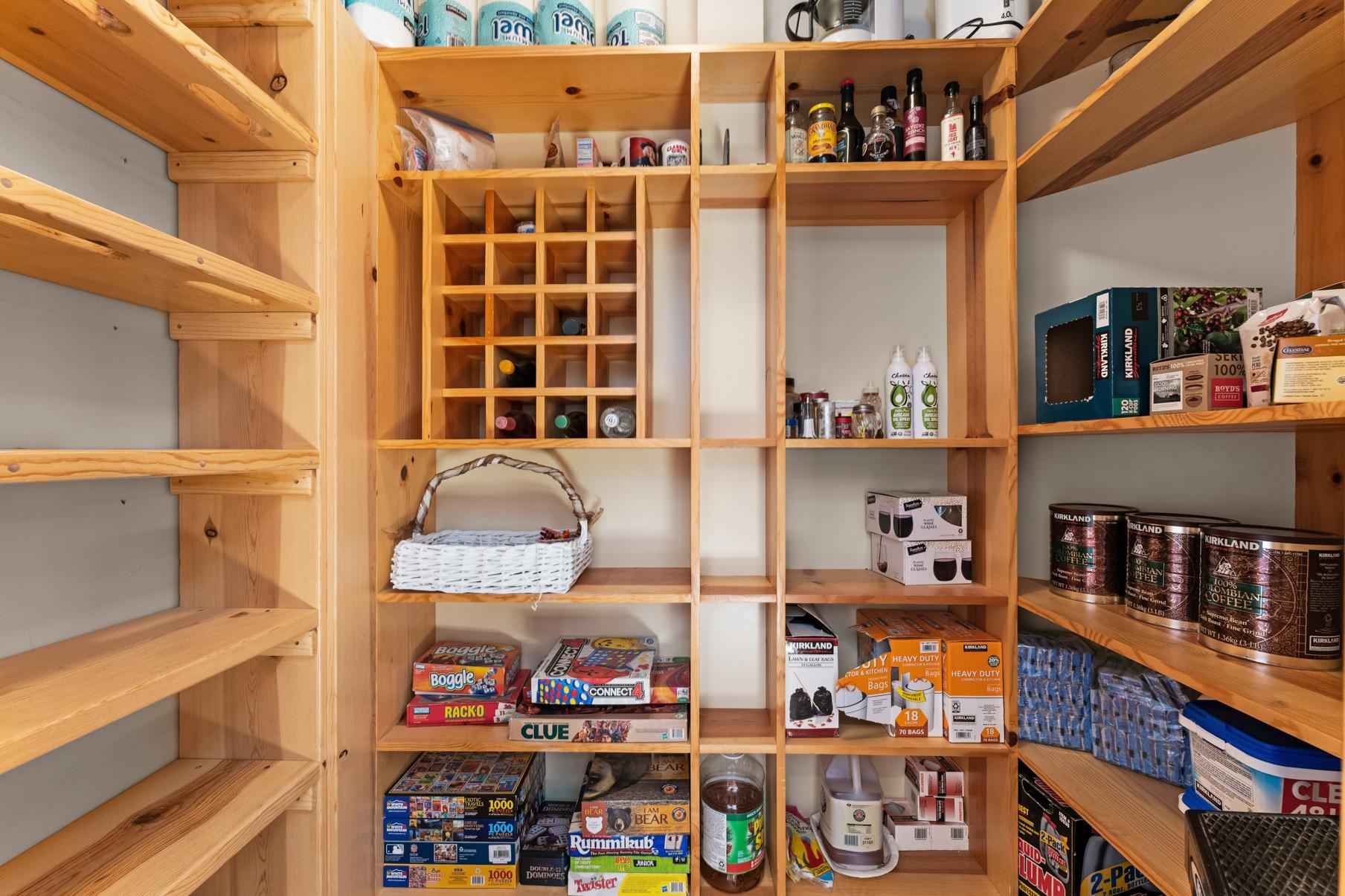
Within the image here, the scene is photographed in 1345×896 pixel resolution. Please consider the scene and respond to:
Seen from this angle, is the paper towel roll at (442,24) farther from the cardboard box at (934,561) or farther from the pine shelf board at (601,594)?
the cardboard box at (934,561)

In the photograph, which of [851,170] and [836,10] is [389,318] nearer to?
[851,170]

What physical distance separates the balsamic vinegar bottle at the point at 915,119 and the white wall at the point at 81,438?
162 centimetres

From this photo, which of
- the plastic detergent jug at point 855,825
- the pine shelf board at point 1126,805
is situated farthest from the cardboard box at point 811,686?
the pine shelf board at point 1126,805

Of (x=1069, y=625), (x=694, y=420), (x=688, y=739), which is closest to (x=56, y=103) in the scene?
(x=694, y=420)

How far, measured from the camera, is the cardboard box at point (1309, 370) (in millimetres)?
767

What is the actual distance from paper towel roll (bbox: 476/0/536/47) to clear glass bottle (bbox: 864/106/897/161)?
0.88 metres

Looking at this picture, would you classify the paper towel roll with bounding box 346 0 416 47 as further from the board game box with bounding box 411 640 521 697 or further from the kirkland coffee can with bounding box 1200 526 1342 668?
the kirkland coffee can with bounding box 1200 526 1342 668

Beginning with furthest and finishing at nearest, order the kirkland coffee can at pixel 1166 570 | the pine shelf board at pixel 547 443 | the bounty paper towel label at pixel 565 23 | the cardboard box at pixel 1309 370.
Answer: the bounty paper towel label at pixel 565 23 → the pine shelf board at pixel 547 443 → the kirkland coffee can at pixel 1166 570 → the cardboard box at pixel 1309 370

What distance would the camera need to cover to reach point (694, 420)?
4.37 feet

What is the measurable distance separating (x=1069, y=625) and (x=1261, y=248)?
3.41ft

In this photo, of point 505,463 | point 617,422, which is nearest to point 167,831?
point 505,463

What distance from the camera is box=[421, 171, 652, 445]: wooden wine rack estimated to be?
1.36 m

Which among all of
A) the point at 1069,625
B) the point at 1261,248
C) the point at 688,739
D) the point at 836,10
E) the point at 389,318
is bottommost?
the point at 688,739

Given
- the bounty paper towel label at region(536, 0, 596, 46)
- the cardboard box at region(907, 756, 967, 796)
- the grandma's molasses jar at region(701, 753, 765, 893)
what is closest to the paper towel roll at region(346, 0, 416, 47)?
the bounty paper towel label at region(536, 0, 596, 46)
